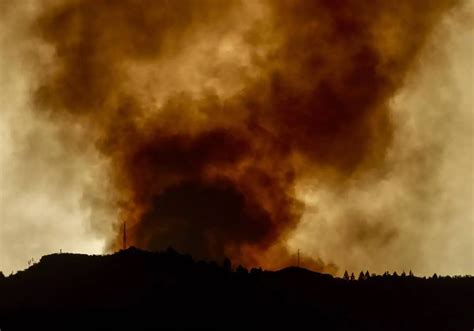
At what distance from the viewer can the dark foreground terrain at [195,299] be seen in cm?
9194

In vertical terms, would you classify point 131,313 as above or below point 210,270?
below

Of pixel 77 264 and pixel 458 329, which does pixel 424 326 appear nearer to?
pixel 458 329

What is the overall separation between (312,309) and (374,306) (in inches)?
396

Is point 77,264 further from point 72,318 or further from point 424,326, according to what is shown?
point 424,326

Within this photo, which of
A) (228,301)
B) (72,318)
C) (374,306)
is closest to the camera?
(72,318)

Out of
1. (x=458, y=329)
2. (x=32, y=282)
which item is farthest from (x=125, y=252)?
(x=458, y=329)

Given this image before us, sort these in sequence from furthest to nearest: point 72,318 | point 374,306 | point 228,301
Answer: point 374,306 → point 228,301 → point 72,318

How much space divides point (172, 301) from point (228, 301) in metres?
6.95

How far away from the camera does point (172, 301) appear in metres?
94.6

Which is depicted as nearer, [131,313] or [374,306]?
[131,313]

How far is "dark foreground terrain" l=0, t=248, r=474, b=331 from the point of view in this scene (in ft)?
302

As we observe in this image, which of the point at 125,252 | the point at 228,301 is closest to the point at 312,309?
the point at 228,301

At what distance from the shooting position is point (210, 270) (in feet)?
329

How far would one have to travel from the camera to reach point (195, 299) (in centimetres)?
9562
